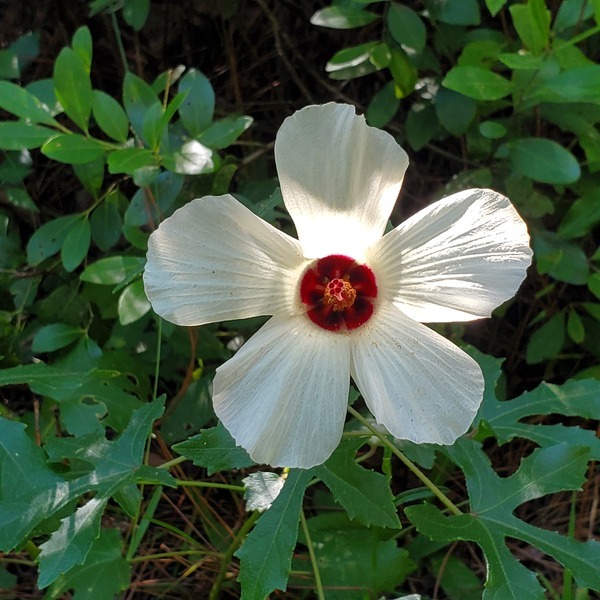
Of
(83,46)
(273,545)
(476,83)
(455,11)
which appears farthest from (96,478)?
(455,11)

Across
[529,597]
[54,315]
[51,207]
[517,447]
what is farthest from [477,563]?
[51,207]

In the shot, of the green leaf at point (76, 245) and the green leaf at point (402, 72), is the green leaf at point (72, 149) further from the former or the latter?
the green leaf at point (402, 72)

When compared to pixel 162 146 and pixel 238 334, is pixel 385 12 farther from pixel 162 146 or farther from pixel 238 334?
pixel 238 334

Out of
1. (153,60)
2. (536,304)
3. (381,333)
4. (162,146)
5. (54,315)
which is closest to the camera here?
(381,333)

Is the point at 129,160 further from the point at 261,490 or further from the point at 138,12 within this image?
the point at 261,490

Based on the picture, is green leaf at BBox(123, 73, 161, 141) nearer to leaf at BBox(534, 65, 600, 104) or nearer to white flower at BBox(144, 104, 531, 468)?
white flower at BBox(144, 104, 531, 468)
